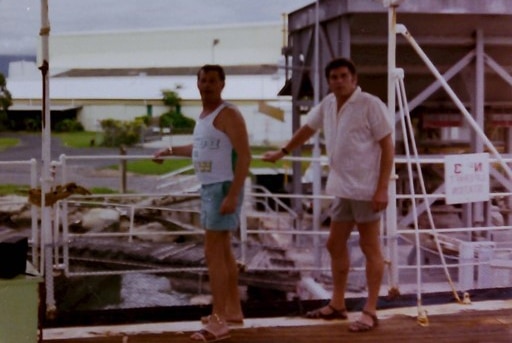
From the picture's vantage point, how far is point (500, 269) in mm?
7637

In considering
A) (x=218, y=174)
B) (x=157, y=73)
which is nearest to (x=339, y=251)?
(x=218, y=174)

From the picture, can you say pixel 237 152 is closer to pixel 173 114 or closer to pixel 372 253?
pixel 372 253

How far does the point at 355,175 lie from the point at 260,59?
675 inches

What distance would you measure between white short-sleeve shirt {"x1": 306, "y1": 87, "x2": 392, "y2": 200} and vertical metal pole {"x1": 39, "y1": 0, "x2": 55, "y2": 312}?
1.26 meters

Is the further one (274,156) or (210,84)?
(274,156)

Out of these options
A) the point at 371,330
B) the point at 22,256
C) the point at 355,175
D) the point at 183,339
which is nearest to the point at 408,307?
the point at 371,330

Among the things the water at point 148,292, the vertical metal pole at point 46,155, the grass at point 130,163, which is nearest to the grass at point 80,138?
the grass at point 130,163

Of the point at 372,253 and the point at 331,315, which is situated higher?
the point at 372,253

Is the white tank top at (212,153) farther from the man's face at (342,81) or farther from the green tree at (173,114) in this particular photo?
the green tree at (173,114)

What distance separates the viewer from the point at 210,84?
129 inches

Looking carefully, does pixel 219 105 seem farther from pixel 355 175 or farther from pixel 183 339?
pixel 183 339

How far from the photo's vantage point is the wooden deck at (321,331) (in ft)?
11.5

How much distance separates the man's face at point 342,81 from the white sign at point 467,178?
79cm

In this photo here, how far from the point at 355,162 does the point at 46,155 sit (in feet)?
4.84
